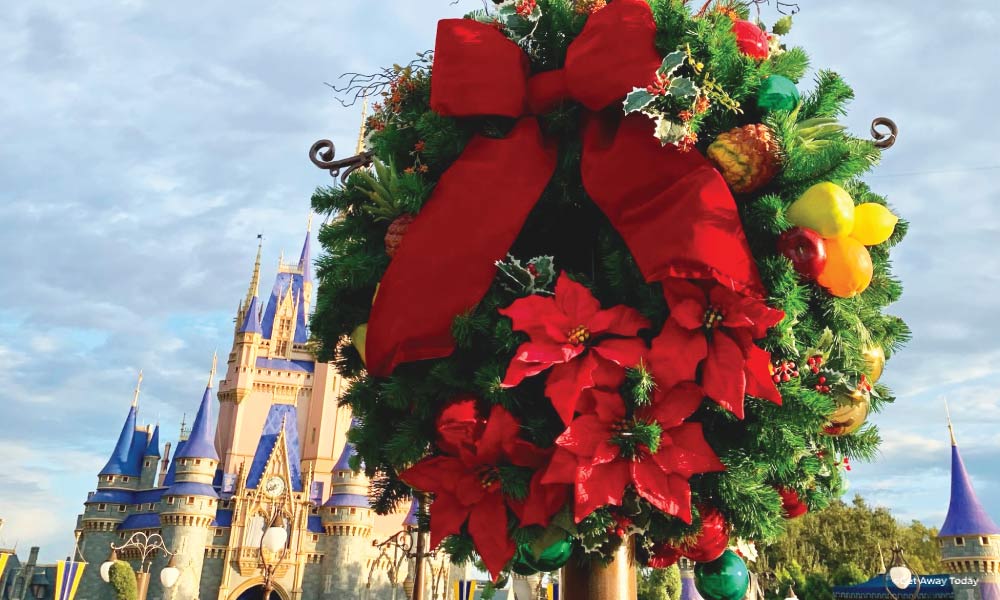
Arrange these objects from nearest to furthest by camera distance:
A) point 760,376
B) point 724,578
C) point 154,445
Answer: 1. point 760,376
2. point 724,578
3. point 154,445

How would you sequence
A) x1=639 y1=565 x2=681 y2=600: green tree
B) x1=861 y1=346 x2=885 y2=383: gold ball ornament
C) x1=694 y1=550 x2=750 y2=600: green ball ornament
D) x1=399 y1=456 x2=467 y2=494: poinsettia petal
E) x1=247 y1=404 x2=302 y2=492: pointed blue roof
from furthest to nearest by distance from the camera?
x1=247 y1=404 x2=302 y2=492: pointed blue roof < x1=639 y1=565 x2=681 y2=600: green tree < x1=694 y1=550 x2=750 y2=600: green ball ornament < x1=861 y1=346 x2=885 y2=383: gold ball ornament < x1=399 y1=456 x2=467 y2=494: poinsettia petal

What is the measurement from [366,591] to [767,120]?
33.1 meters

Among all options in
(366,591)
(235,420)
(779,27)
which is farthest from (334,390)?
(779,27)

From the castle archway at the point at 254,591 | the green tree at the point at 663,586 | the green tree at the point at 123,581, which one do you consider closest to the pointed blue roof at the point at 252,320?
the castle archway at the point at 254,591

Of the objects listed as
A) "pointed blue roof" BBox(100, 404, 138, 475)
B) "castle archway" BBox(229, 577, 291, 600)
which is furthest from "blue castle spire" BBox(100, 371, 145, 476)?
"castle archway" BBox(229, 577, 291, 600)

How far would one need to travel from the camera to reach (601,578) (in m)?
2.32

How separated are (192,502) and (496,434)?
111 feet

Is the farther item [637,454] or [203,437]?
[203,437]

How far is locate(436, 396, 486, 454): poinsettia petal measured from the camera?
78.9 inches

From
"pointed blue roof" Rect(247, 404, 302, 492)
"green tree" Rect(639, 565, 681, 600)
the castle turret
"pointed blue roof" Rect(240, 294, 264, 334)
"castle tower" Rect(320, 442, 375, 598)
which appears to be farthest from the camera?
"pointed blue roof" Rect(240, 294, 264, 334)

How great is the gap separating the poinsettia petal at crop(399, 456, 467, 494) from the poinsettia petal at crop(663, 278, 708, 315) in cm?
73

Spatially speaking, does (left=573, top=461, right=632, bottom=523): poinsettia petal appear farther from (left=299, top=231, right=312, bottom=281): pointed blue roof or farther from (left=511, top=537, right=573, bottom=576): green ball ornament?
(left=299, top=231, right=312, bottom=281): pointed blue roof

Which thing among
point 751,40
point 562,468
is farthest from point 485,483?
point 751,40

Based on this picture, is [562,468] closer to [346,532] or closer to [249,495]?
[346,532]
